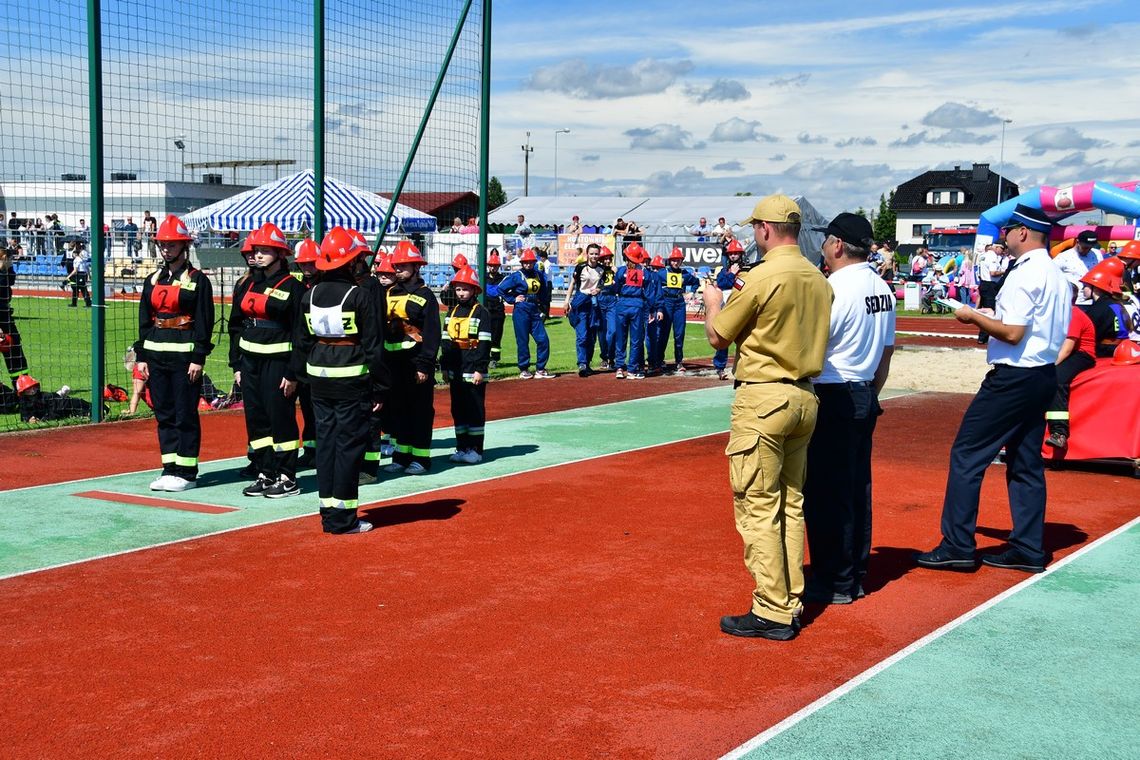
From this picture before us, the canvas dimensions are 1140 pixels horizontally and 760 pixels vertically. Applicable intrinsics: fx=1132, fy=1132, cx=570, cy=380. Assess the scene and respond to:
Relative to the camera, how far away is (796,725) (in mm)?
4805

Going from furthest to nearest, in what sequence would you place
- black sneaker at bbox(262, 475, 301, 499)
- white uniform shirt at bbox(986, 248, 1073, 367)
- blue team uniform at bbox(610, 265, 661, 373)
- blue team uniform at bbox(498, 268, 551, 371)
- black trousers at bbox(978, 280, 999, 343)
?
1. black trousers at bbox(978, 280, 999, 343)
2. blue team uniform at bbox(610, 265, 661, 373)
3. blue team uniform at bbox(498, 268, 551, 371)
4. black sneaker at bbox(262, 475, 301, 499)
5. white uniform shirt at bbox(986, 248, 1073, 367)

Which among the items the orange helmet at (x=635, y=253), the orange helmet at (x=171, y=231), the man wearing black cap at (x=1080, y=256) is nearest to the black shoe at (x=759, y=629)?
the orange helmet at (x=171, y=231)

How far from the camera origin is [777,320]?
571cm

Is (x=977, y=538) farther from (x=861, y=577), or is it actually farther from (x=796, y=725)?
(x=796, y=725)

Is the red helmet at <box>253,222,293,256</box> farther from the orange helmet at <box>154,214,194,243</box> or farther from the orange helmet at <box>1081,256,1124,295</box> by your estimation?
the orange helmet at <box>1081,256,1124,295</box>

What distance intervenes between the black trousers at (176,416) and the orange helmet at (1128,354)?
339 inches

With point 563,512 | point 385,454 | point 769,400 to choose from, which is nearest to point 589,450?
point 385,454

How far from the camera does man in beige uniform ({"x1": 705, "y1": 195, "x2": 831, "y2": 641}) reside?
5.72 meters

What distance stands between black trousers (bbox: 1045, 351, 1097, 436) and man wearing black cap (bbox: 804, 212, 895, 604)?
5136 millimetres

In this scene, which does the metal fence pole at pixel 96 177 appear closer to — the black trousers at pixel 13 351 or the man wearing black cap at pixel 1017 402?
the black trousers at pixel 13 351

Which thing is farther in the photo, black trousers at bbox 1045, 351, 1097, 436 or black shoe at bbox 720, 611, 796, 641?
black trousers at bbox 1045, 351, 1097, 436

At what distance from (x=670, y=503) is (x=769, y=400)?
12.4ft

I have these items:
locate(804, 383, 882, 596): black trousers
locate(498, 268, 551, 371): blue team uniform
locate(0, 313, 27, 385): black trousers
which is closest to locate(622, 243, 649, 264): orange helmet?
locate(498, 268, 551, 371): blue team uniform

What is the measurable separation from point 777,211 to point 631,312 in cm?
1317
